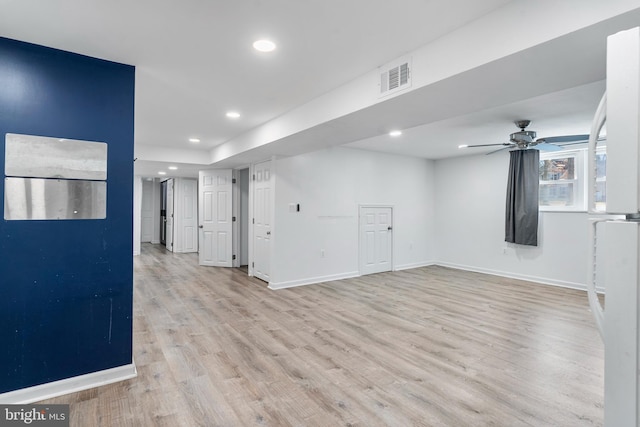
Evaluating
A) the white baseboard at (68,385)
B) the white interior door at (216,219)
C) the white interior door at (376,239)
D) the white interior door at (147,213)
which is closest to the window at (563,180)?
the white interior door at (376,239)

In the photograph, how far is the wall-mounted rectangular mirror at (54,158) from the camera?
7.47ft

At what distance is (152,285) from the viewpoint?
572 centimetres

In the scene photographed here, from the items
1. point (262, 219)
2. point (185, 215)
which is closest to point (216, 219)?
point (262, 219)

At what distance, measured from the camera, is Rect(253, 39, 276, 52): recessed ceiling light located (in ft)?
7.82

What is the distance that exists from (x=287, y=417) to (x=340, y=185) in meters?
4.62

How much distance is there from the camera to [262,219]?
19.8ft

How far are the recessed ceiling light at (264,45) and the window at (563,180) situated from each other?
5744 millimetres

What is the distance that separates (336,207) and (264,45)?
160 inches

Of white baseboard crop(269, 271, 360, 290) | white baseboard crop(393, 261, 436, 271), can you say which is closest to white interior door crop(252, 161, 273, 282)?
white baseboard crop(269, 271, 360, 290)

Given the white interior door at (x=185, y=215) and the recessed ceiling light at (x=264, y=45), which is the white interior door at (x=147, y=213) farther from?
the recessed ceiling light at (x=264, y=45)

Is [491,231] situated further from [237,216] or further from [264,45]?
[264,45]

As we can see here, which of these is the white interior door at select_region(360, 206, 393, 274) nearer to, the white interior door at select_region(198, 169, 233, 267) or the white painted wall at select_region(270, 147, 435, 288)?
the white painted wall at select_region(270, 147, 435, 288)

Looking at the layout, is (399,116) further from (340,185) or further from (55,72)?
(340,185)

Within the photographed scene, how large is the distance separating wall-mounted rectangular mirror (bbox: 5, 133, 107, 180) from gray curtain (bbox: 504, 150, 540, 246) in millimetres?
6399
